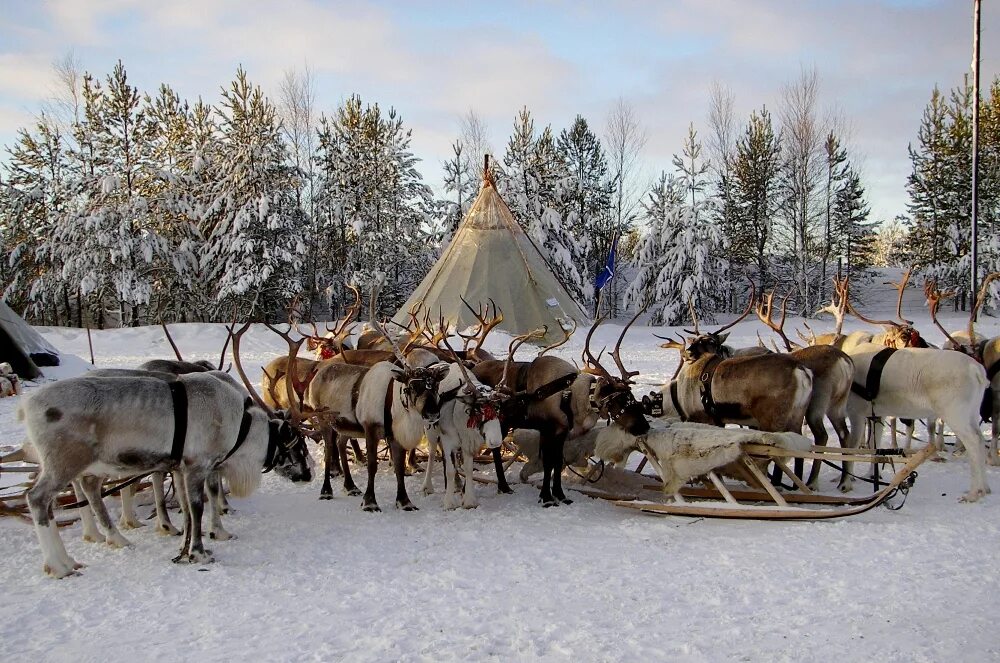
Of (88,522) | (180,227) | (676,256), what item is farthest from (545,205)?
(88,522)

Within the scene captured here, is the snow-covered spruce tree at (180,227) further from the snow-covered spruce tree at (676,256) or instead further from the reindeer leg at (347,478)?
the reindeer leg at (347,478)

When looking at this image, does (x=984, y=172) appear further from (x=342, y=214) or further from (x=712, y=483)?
(x=712, y=483)

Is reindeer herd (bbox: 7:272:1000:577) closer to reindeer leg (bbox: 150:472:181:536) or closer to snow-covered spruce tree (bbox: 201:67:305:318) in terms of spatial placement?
reindeer leg (bbox: 150:472:181:536)

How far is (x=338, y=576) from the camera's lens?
539 cm

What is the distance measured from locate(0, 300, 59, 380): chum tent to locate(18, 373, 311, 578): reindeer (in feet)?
38.5

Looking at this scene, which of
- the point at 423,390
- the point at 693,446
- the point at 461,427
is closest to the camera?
the point at 693,446

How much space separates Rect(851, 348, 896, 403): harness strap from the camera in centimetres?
779

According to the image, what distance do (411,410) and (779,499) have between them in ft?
10.9

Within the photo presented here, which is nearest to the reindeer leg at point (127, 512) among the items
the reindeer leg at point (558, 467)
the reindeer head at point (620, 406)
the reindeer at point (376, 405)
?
the reindeer at point (376, 405)

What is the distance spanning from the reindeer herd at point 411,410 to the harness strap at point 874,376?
0.01m

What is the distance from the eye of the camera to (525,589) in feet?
16.6

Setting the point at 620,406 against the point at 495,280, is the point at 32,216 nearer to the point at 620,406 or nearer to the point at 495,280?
the point at 495,280

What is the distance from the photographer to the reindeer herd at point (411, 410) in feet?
17.7

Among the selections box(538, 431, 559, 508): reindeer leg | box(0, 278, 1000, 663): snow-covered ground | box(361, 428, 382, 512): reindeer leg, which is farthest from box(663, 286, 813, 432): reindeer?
box(361, 428, 382, 512): reindeer leg
